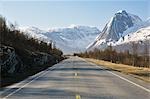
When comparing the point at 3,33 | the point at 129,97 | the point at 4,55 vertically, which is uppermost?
the point at 3,33

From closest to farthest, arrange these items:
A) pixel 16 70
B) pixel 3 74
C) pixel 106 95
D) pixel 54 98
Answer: pixel 54 98
pixel 106 95
pixel 3 74
pixel 16 70

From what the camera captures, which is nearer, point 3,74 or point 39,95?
point 39,95

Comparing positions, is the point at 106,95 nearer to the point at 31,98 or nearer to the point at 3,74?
the point at 31,98

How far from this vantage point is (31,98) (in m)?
15.8

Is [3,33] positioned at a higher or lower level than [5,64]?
higher

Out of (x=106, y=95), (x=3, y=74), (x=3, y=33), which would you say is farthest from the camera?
(x=3, y=33)

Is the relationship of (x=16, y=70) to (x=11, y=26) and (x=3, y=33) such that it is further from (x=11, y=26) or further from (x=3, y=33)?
(x=11, y=26)

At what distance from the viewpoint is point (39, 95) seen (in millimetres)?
16859

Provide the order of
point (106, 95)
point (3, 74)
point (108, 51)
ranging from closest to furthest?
point (106, 95) < point (3, 74) < point (108, 51)

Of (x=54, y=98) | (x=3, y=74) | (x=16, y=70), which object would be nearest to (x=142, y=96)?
(x=54, y=98)

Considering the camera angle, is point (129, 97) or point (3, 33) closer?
point (129, 97)

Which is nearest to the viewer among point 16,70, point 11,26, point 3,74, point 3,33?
point 3,74

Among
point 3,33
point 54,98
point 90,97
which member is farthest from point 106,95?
point 3,33

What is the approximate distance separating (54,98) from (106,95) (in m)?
2.47
